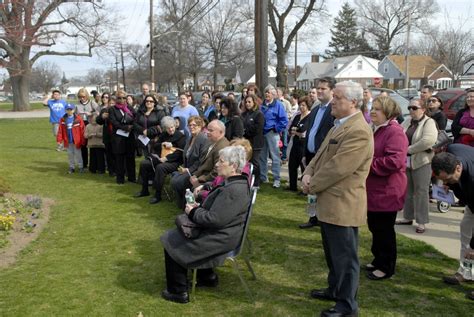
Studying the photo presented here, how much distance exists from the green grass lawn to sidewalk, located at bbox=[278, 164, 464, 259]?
0.79 feet

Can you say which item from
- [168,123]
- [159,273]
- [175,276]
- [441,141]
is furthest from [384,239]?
[168,123]

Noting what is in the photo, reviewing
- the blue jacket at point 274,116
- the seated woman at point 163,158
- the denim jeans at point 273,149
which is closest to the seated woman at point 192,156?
the seated woman at point 163,158

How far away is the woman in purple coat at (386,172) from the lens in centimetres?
446

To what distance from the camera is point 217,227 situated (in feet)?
13.4

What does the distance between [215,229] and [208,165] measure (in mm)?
2554

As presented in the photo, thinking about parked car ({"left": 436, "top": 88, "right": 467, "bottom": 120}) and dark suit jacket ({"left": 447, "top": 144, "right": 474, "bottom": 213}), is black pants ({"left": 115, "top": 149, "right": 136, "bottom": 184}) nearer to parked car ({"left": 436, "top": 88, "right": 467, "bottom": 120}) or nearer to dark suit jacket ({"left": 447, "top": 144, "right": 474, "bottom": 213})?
dark suit jacket ({"left": 447, "top": 144, "right": 474, "bottom": 213})

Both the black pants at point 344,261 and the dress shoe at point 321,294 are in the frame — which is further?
the dress shoe at point 321,294

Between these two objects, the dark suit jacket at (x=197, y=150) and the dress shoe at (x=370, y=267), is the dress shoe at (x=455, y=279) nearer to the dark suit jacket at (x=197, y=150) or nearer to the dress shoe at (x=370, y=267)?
the dress shoe at (x=370, y=267)

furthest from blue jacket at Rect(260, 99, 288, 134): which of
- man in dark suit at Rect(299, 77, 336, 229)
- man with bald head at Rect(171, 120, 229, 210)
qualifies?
man in dark suit at Rect(299, 77, 336, 229)

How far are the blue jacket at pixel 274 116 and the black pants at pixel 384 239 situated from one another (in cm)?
444

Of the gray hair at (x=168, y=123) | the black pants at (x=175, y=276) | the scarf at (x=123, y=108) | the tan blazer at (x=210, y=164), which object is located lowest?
the black pants at (x=175, y=276)

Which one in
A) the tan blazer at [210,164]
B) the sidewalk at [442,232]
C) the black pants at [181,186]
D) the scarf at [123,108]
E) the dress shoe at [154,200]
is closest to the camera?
the sidewalk at [442,232]

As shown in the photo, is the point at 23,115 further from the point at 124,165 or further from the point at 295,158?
the point at 295,158

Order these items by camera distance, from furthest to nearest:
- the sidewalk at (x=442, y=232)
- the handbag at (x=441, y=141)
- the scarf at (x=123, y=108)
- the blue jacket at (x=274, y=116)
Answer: the scarf at (x=123, y=108) < the blue jacket at (x=274, y=116) < the handbag at (x=441, y=141) < the sidewalk at (x=442, y=232)
